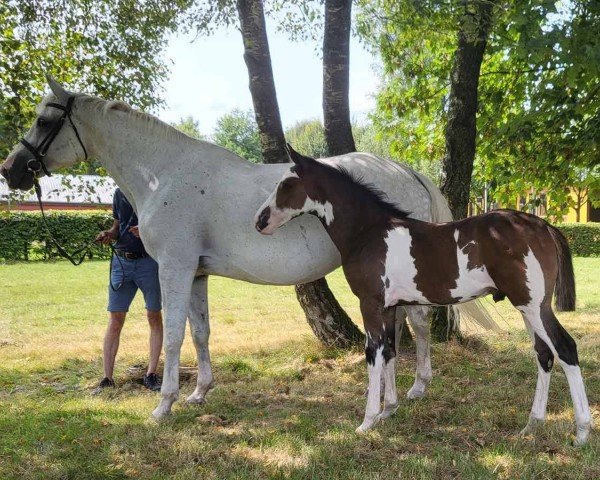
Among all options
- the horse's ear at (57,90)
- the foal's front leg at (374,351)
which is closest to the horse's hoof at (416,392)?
the foal's front leg at (374,351)

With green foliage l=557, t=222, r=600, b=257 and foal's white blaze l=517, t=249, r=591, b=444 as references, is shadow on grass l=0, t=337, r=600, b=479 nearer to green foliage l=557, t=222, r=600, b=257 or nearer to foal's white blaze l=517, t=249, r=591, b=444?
foal's white blaze l=517, t=249, r=591, b=444

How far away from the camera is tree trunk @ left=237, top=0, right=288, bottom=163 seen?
6.23 m

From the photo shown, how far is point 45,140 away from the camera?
4746 mm

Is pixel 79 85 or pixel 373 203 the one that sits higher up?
pixel 79 85

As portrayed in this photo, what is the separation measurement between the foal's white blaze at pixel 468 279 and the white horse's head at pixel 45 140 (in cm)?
336

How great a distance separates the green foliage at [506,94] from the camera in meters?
5.15

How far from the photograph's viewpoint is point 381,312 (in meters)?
4.12

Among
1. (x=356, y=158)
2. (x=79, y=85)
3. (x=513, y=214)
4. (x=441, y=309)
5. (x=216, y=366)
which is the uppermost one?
(x=79, y=85)

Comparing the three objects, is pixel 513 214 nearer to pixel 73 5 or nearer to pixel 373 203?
pixel 373 203

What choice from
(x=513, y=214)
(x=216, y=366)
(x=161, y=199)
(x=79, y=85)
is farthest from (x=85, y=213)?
(x=513, y=214)

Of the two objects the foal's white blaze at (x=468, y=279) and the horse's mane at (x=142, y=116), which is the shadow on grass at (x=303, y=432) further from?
the horse's mane at (x=142, y=116)

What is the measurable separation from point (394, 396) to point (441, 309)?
2757 millimetres

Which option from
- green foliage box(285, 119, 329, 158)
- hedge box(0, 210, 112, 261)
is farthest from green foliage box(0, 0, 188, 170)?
green foliage box(285, 119, 329, 158)

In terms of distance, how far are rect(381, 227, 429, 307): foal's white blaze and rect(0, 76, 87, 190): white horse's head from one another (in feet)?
9.45
